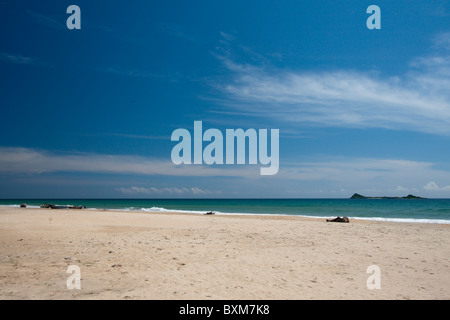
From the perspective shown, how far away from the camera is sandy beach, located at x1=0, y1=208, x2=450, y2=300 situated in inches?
266

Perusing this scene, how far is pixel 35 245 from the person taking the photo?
38.0 ft

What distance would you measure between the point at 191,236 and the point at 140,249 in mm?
3979

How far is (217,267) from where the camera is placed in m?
8.88

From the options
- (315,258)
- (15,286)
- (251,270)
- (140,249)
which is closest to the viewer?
(15,286)

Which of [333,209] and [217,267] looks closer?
[217,267]

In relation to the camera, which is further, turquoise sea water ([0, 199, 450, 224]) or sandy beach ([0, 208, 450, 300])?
turquoise sea water ([0, 199, 450, 224])

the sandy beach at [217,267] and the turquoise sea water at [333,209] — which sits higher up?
the sandy beach at [217,267]

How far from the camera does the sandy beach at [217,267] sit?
6.77m

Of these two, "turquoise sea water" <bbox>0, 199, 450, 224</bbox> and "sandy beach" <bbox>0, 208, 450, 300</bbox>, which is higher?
"sandy beach" <bbox>0, 208, 450, 300</bbox>

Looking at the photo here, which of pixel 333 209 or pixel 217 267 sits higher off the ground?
pixel 217 267

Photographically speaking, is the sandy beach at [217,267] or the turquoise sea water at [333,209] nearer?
the sandy beach at [217,267]
